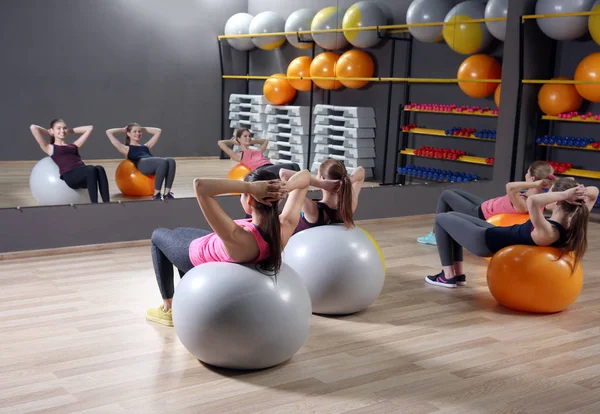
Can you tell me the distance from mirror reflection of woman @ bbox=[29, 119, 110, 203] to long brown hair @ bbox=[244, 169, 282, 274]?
7.80 feet

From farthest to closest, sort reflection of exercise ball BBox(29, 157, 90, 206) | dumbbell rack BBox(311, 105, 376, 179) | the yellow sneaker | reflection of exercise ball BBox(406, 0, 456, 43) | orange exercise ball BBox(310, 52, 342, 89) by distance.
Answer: reflection of exercise ball BBox(406, 0, 456, 43)
dumbbell rack BBox(311, 105, 376, 179)
orange exercise ball BBox(310, 52, 342, 89)
reflection of exercise ball BBox(29, 157, 90, 206)
the yellow sneaker

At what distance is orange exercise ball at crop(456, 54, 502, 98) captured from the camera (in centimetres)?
654

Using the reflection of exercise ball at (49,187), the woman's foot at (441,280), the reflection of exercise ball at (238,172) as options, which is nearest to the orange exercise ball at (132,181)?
the reflection of exercise ball at (49,187)

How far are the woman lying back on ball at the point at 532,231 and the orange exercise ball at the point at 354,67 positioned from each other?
6.89ft

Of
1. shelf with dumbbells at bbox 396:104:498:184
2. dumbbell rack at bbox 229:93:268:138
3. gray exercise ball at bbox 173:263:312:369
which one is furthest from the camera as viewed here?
shelf with dumbbells at bbox 396:104:498:184

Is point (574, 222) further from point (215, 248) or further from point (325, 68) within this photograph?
point (325, 68)

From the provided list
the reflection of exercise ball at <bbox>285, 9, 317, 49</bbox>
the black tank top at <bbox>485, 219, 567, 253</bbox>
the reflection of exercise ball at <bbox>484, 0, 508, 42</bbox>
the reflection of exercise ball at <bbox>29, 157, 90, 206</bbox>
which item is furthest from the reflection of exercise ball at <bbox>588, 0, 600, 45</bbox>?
the reflection of exercise ball at <bbox>29, 157, 90, 206</bbox>

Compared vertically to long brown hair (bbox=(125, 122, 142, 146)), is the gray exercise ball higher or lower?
lower

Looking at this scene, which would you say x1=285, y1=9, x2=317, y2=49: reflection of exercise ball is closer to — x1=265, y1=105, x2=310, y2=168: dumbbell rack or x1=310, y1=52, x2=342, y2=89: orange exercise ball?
x1=310, y1=52, x2=342, y2=89: orange exercise ball

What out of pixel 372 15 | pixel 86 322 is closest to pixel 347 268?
pixel 86 322

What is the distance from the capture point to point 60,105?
4535 mm

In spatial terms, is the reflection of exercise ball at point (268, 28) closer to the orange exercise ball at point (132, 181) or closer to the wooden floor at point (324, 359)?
the orange exercise ball at point (132, 181)

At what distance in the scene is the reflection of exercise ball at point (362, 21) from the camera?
229 inches

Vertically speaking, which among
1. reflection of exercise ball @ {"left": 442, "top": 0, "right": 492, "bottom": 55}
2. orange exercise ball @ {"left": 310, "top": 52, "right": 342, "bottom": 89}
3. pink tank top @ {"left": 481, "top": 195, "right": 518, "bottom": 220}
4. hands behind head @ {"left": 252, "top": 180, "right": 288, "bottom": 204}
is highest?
reflection of exercise ball @ {"left": 442, "top": 0, "right": 492, "bottom": 55}
